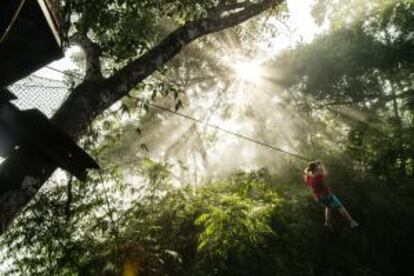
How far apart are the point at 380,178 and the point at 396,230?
2.21m

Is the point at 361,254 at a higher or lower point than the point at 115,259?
higher

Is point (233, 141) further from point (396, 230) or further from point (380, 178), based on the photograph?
point (396, 230)

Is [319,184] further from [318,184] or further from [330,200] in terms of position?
[330,200]

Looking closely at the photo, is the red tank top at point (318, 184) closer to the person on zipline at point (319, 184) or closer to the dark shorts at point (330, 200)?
the person on zipline at point (319, 184)

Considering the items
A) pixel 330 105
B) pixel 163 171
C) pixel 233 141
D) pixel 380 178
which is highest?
pixel 330 105


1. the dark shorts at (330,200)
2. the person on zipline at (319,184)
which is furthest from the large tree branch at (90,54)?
the dark shorts at (330,200)

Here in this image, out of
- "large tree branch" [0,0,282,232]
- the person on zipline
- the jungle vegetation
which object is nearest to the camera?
"large tree branch" [0,0,282,232]

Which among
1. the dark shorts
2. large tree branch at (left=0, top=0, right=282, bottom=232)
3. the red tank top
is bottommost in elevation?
large tree branch at (left=0, top=0, right=282, bottom=232)

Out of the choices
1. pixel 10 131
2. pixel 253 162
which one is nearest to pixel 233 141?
pixel 253 162

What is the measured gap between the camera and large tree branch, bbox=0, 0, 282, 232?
304 centimetres

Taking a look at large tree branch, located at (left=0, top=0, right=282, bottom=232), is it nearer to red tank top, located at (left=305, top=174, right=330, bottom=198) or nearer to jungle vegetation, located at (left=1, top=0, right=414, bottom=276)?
jungle vegetation, located at (left=1, top=0, right=414, bottom=276)

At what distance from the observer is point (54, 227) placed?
6301 mm

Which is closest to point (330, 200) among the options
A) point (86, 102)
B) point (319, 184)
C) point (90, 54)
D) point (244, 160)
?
point (319, 184)

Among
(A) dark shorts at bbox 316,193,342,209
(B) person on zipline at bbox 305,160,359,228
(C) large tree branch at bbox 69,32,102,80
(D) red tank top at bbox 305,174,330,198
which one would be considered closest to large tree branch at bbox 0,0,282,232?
(C) large tree branch at bbox 69,32,102,80
